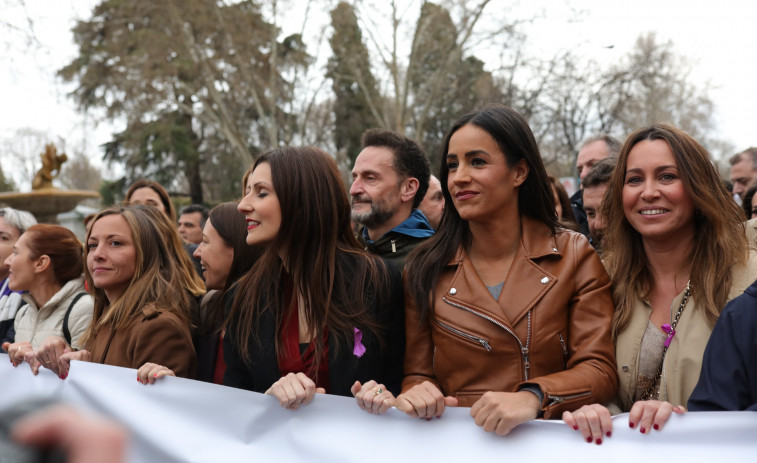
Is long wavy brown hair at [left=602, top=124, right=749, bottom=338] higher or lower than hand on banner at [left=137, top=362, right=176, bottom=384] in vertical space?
higher

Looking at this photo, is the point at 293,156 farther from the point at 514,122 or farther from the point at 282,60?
the point at 282,60

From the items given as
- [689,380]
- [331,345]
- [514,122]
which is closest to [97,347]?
[331,345]

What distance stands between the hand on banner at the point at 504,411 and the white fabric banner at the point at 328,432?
0.22ft

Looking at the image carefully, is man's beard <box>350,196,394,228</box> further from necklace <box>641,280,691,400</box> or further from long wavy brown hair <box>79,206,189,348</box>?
necklace <box>641,280,691,400</box>

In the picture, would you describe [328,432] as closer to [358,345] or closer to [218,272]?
[358,345]

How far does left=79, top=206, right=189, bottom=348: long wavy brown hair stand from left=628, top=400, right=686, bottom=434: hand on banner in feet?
7.35

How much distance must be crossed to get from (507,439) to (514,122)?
4.13 ft

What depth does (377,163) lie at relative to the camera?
14.5 feet

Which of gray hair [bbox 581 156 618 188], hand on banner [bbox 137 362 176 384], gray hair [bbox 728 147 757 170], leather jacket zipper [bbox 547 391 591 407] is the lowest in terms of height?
hand on banner [bbox 137 362 176 384]

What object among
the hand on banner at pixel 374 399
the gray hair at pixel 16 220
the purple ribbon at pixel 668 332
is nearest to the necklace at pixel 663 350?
the purple ribbon at pixel 668 332

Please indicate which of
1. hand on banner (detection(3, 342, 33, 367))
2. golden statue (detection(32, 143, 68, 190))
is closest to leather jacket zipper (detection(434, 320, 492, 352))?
hand on banner (detection(3, 342, 33, 367))

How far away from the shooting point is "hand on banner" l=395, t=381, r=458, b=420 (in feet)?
8.00

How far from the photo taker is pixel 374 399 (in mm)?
2523

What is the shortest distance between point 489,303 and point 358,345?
2.03ft
